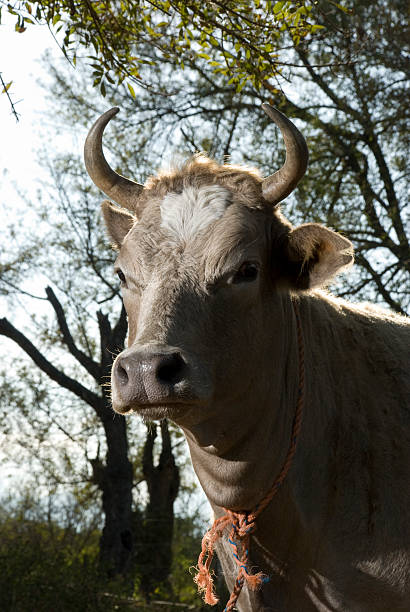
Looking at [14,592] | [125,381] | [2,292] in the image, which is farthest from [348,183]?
[125,381]

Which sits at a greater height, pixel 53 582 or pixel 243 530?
pixel 243 530

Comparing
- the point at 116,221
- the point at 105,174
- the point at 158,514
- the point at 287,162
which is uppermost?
the point at 105,174

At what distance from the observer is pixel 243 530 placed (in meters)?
3.79

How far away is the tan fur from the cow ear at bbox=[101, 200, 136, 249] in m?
0.42

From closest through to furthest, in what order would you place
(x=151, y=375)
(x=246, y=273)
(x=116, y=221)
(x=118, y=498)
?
(x=151, y=375) < (x=246, y=273) < (x=116, y=221) < (x=118, y=498)

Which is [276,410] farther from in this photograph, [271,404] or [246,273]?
[246,273]

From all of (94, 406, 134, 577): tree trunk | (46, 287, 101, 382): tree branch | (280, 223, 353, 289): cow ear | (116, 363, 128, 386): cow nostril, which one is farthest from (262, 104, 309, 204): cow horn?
(94, 406, 134, 577): tree trunk

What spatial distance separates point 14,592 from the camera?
27.7 ft

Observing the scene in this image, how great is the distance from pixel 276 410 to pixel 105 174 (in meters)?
1.64

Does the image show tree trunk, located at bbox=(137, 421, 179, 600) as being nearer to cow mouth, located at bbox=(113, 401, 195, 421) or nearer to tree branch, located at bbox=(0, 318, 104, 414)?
tree branch, located at bbox=(0, 318, 104, 414)

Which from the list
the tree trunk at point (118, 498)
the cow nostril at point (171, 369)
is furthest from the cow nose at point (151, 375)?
the tree trunk at point (118, 498)

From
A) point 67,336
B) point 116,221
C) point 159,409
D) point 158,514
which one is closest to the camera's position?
point 159,409

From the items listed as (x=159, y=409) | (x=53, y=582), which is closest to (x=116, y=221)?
(x=159, y=409)

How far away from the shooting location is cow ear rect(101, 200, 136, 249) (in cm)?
453
